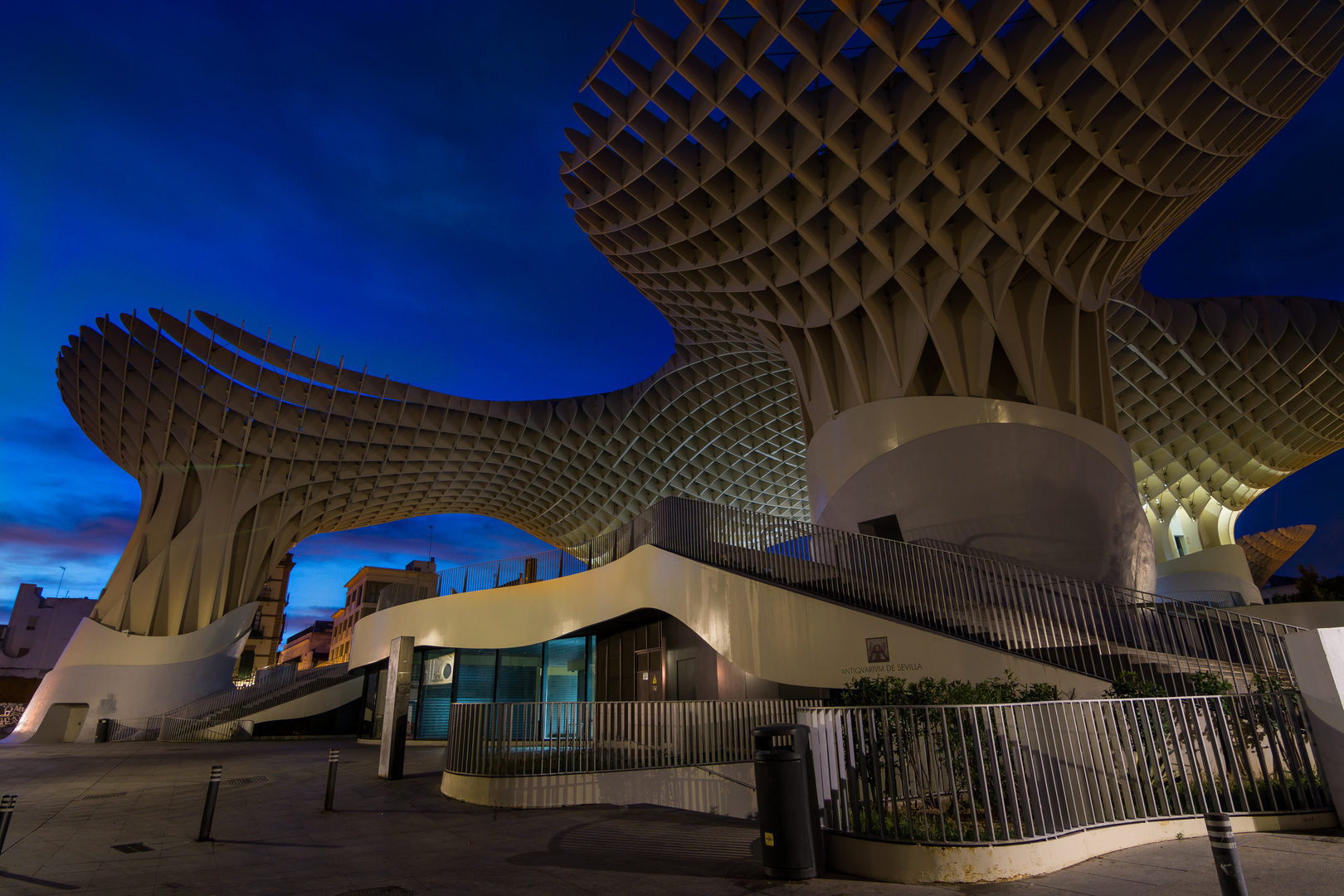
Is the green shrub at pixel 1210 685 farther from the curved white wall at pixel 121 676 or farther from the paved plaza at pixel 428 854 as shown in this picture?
the curved white wall at pixel 121 676

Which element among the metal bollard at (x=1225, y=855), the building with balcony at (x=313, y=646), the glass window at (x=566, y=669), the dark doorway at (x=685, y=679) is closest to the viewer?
the metal bollard at (x=1225, y=855)

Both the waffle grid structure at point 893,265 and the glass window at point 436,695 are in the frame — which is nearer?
the waffle grid structure at point 893,265

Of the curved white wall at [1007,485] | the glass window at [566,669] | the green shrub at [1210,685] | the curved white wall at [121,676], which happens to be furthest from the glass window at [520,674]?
the green shrub at [1210,685]

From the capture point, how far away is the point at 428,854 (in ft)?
23.7

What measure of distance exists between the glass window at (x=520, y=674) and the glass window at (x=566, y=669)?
0.59 metres

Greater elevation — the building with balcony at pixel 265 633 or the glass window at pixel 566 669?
the building with balcony at pixel 265 633

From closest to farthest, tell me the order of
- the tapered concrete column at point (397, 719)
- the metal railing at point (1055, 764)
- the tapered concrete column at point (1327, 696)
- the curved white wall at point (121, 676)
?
the metal railing at point (1055, 764) → the tapered concrete column at point (1327, 696) → the tapered concrete column at point (397, 719) → the curved white wall at point (121, 676)

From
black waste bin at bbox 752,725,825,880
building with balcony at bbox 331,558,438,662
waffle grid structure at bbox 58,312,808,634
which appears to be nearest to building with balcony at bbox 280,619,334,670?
building with balcony at bbox 331,558,438,662

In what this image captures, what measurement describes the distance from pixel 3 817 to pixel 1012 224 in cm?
2206

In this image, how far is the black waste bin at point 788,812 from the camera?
5.77m

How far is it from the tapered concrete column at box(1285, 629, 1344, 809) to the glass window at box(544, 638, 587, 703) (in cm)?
2071

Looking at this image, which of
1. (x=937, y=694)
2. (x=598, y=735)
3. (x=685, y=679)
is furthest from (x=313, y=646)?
(x=937, y=694)

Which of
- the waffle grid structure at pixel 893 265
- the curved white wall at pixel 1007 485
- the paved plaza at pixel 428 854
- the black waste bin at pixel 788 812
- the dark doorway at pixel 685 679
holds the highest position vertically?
the waffle grid structure at pixel 893 265

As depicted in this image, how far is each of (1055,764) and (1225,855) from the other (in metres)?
2.64
